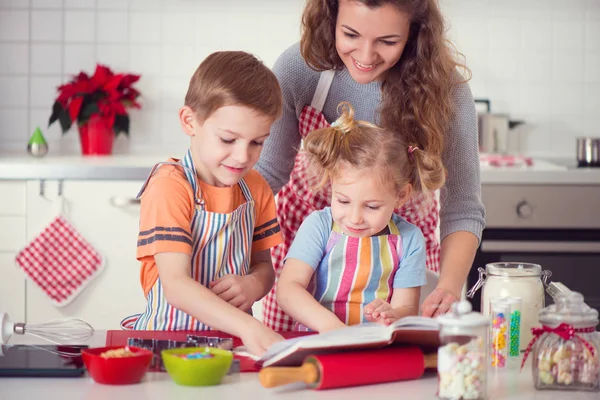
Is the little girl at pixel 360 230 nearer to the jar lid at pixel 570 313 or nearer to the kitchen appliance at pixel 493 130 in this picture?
the jar lid at pixel 570 313

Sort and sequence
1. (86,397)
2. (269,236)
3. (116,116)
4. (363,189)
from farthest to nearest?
(116,116) → (269,236) → (363,189) → (86,397)

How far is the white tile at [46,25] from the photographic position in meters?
3.43

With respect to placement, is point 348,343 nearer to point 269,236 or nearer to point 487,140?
point 269,236

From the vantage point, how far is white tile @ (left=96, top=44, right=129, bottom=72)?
136 inches

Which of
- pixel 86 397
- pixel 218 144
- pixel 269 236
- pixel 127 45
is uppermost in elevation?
pixel 127 45

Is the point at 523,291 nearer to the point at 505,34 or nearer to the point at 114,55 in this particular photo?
the point at 505,34

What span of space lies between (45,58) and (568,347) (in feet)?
9.14

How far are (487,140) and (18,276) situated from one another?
6.02 ft

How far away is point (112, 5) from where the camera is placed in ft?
11.3

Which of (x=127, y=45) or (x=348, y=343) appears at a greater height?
(x=127, y=45)

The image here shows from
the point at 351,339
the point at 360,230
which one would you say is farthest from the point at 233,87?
the point at 351,339

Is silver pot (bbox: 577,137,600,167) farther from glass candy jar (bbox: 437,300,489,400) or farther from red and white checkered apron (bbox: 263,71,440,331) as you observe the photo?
glass candy jar (bbox: 437,300,489,400)

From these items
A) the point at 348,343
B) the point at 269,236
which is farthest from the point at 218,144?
the point at 348,343

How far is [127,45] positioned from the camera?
11.3 feet
